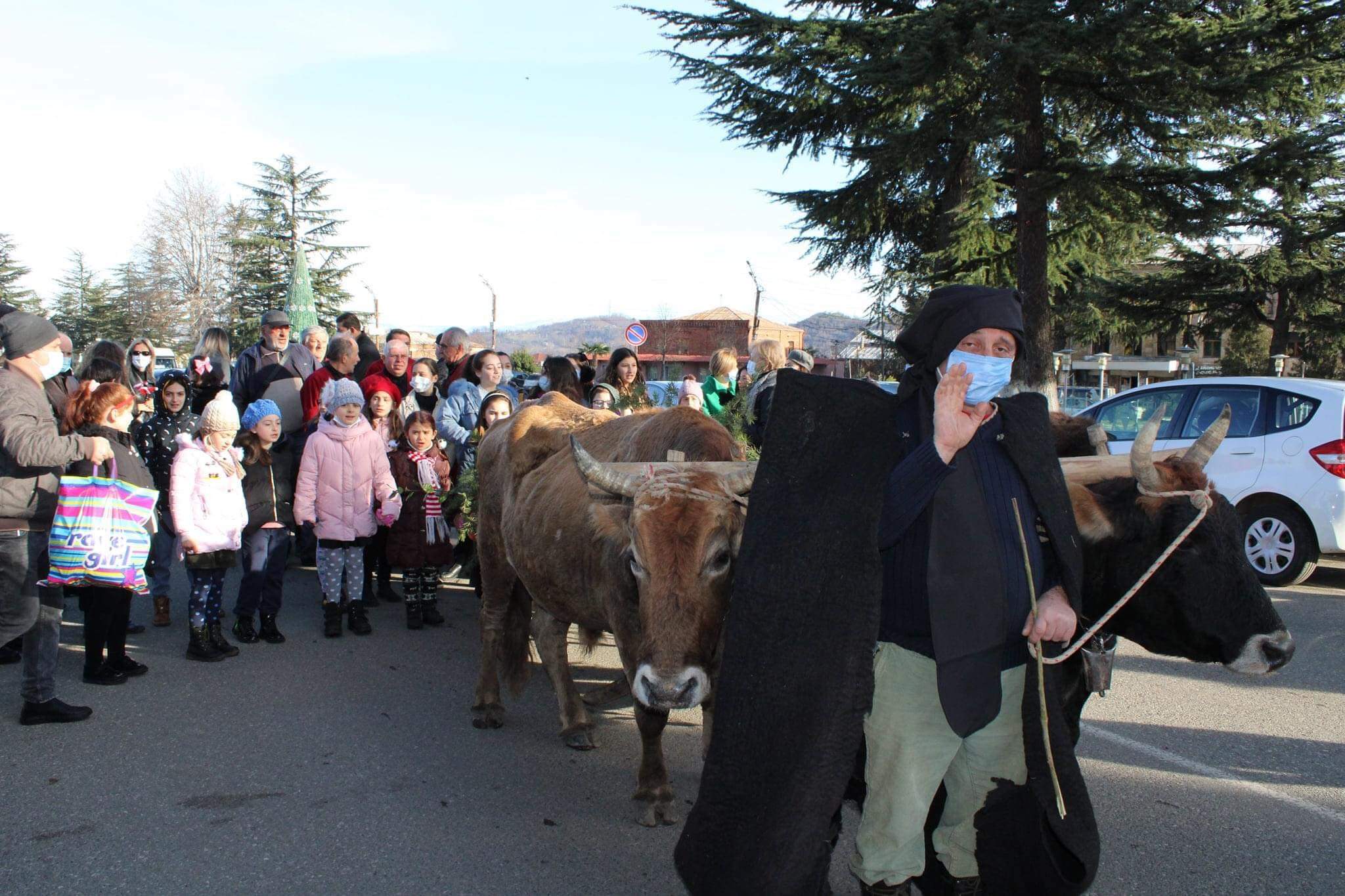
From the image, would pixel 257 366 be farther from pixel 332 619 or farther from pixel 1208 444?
pixel 1208 444

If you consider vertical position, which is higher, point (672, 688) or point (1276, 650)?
point (1276, 650)

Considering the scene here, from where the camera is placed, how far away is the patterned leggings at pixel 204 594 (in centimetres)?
630

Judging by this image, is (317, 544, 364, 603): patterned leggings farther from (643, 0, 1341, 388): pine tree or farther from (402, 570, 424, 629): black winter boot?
(643, 0, 1341, 388): pine tree

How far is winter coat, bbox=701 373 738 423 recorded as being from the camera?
7.05 meters

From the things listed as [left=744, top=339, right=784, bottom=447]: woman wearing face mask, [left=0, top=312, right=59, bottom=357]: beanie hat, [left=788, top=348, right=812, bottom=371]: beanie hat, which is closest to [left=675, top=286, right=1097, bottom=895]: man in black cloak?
[left=744, top=339, right=784, bottom=447]: woman wearing face mask

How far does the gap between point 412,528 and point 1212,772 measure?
5.65m

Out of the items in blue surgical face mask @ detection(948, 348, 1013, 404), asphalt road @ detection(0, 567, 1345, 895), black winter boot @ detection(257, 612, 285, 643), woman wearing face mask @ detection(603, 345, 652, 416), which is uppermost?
woman wearing face mask @ detection(603, 345, 652, 416)

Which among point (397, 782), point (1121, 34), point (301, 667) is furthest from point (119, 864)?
point (1121, 34)

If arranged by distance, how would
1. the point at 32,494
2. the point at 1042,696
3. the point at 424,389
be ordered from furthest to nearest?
1. the point at 424,389
2. the point at 32,494
3. the point at 1042,696

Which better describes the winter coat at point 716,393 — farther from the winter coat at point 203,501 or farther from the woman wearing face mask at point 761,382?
the winter coat at point 203,501

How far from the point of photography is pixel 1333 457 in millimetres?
8273

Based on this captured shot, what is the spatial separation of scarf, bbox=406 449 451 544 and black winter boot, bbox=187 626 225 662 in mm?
1718

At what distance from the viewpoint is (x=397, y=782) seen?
4348mm

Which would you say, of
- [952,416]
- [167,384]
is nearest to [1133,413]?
[952,416]
